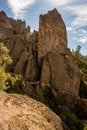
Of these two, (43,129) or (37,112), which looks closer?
(43,129)

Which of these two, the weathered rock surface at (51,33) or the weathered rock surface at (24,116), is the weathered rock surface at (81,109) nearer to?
the weathered rock surface at (51,33)

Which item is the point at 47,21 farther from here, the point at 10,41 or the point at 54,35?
the point at 10,41

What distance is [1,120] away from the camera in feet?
30.2

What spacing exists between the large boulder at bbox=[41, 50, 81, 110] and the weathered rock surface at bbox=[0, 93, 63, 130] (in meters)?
61.0

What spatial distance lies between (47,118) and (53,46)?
75.1 metres

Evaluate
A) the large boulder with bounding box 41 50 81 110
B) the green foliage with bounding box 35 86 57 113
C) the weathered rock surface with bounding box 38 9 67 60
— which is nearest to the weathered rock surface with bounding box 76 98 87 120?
the large boulder with bounding box 41 50 81 110

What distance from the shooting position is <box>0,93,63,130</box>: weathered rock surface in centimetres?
951

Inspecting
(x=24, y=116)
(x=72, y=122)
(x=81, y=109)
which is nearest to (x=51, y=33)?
(x=81, y=109)

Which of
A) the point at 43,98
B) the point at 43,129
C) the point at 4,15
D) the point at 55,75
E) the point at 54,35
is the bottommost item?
the point at 43,98

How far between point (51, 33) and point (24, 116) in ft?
256

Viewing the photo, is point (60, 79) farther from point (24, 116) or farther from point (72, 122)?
point (24, 116)

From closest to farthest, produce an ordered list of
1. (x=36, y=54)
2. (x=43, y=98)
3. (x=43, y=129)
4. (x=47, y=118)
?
1. (x=43, y=129)
2. (x=47, y=118)
3. (x=43, y=98)
4. (x=36, y=54)

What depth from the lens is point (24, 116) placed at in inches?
411

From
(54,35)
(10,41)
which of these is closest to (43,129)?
(54,35)
